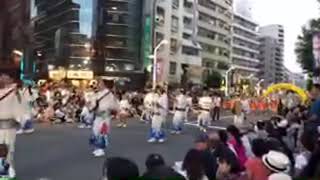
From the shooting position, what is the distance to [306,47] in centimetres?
3209

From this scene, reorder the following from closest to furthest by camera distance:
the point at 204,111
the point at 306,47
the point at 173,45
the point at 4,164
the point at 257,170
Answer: the point at 257,170 < the point at 4,164 < the point at 204,111 < the point at 306,47 < the point at 173,45

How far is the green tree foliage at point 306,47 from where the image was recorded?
101 feet

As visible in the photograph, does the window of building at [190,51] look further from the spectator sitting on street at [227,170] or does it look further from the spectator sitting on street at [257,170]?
the spectator sitting on street at [257,170]

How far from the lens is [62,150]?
16.6m

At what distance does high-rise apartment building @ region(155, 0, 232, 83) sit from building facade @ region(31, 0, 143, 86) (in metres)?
5.72

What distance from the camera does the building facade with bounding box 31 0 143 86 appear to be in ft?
280

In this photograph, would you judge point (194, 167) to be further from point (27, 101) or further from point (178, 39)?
point (178, 39)

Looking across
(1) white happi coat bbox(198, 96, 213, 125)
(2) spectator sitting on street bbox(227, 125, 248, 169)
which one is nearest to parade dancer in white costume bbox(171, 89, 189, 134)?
(1) white happi coat bbox(198, 96, 213, 125)

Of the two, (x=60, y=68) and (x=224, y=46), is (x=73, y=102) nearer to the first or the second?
(x=60, y=68)

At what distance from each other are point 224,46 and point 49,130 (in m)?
119

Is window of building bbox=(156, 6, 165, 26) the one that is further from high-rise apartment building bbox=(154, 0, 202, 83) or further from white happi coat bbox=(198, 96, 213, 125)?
white happi coat bbox=(198, 96, 213, 125)

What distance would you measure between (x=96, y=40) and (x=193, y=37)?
110ft

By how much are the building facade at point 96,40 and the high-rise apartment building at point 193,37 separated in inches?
225

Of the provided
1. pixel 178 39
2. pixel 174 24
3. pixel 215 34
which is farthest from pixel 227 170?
pixel 215 34
